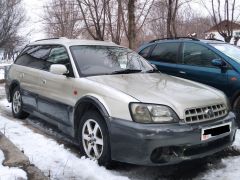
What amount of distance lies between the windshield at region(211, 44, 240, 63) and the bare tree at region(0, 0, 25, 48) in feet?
85.0

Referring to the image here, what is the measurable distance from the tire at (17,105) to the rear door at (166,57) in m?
2.77

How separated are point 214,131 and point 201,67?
9.25ft

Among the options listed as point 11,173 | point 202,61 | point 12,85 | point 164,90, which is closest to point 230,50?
point 202,61

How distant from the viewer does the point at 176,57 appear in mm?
7559

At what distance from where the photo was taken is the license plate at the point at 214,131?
424 cm

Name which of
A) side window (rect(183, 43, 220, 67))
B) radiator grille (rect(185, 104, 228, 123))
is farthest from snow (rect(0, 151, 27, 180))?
side window (rect(183, 43, 220, 67))

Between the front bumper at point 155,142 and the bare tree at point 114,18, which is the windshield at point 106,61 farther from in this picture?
the bare tree at point 114,18

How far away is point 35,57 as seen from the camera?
6.86m

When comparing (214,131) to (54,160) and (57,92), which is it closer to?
(54,160)

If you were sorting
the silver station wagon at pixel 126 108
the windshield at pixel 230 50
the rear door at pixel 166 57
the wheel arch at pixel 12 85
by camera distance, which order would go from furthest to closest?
the rear door at pixel 166 57
the wheel arch at pixel 12 85
the windshield at pixel 230 50
the silver station wagon at pixel 126 108

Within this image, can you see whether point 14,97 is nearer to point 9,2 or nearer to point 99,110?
point 99,110

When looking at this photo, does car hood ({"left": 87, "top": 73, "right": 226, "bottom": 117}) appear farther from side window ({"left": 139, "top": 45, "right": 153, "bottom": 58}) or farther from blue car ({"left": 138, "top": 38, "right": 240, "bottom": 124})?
side window ({"left": 139, "top": 45, "right": 153, "bottom": 58})

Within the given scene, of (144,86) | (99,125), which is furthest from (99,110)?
(144,86)

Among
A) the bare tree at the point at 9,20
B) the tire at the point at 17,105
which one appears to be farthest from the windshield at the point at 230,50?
the bare tree at the point at 9,20
